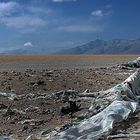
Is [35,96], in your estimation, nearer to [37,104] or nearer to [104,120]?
[37,104]

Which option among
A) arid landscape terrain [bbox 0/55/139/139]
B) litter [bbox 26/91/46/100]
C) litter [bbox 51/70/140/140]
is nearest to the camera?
litter [bbox 51/70/140/140]

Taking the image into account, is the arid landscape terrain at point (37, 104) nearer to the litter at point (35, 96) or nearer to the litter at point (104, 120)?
the litter at point (35, 96)

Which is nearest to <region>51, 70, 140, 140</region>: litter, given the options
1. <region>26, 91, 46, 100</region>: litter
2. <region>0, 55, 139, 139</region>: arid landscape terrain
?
<region>0, 55, 139, 139</region>: arid landscape terrain

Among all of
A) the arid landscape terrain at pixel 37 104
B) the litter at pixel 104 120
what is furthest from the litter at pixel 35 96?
the litter at pixel 104 120

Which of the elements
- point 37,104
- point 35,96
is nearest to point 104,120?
point 37,104

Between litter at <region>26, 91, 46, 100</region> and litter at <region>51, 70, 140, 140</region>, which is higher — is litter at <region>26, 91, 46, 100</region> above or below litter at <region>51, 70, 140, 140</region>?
above

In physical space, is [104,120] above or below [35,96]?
below

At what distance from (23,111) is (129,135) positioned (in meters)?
5.02

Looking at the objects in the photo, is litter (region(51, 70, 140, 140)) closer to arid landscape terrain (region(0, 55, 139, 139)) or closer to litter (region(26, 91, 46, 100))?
arid landscape terrain (region(0, 55, 139, 139))

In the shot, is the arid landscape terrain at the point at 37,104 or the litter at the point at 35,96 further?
the litter at the point at 35,96

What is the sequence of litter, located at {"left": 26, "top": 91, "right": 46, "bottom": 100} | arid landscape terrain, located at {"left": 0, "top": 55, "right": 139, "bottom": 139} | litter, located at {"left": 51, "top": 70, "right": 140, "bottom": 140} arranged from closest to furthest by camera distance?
1. litter, located at {"left": 51, "top": 70, "right": 140, "bottom": 140}
2. arid landscape terrain, located at {"left": 0, "top": 55, "right": 139, "bottom": 139}
3. litter, located at {"left": 26, "top": 91, "right": 46, "bottom": 100}

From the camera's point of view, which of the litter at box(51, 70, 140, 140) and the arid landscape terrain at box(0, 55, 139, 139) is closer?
the litter at box(51, 70, 140, 140)

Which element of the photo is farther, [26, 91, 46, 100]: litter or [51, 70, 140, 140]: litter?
[26, 91, 46, 100]: litter

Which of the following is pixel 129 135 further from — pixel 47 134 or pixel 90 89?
pixel 90 89
